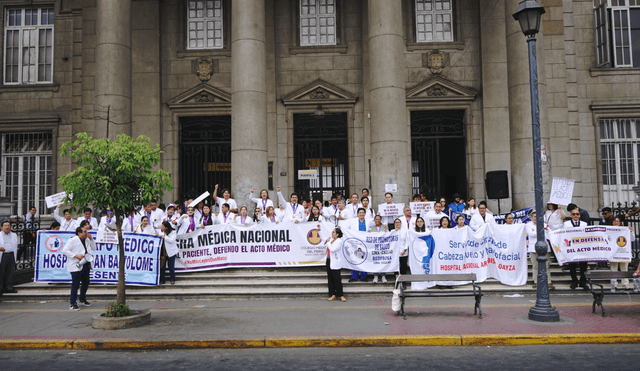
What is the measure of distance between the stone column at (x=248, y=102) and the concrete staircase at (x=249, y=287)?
2.92 meters

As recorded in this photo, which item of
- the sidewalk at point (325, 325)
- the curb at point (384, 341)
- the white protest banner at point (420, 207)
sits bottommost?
the curb at point (384, 341)

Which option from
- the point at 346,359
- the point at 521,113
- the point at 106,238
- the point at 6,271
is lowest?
the point at 346,359

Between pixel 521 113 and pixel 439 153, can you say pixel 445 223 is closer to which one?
pixel 521 113

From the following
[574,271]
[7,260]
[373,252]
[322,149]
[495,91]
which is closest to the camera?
[574,271]

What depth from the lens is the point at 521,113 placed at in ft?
56.3

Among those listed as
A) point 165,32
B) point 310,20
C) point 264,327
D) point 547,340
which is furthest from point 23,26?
point 547,340

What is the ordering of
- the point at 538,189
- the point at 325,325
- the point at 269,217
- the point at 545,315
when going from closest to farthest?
the point at 545,315 < the point at 325,325 < the point at 538,189 < the point at 269,217

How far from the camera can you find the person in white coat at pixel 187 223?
1408 cm

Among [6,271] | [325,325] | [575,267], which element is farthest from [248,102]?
[575,267]

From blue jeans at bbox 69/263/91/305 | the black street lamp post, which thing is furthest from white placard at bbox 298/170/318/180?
the black street lamp post

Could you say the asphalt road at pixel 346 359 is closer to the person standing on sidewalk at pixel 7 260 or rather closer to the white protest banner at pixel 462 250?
the white protest banner at pixel 462 250

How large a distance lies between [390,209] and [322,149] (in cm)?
700

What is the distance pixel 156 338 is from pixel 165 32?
15870mm

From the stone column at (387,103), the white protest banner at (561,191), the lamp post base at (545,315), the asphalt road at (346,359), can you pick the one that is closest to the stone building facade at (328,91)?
the stone column at (387,103)
